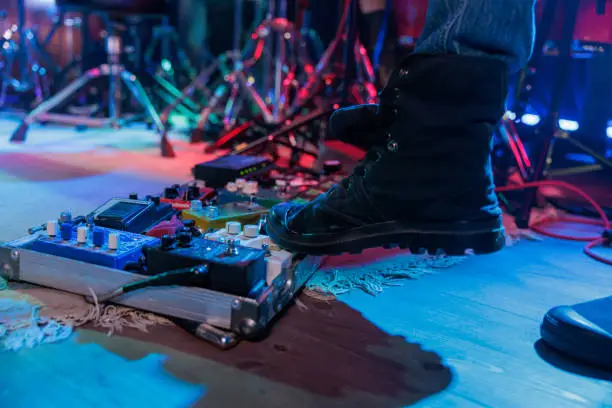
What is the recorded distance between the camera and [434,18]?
82 centimetres

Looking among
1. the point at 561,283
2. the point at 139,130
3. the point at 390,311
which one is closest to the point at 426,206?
the point at 390,311

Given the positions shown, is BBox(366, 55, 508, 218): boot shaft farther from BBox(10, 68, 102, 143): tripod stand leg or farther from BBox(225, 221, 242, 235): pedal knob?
BBox(10, 68, 102, 143): tripod stand leg

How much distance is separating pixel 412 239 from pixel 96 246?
0.51 m

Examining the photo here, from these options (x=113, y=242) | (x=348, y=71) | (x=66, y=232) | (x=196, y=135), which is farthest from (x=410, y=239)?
(x=196, y=135)

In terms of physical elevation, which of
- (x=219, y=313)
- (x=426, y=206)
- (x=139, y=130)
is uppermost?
(x=426, y=206)

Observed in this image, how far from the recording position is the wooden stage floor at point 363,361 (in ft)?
2.17

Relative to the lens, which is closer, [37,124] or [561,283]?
[561,283]

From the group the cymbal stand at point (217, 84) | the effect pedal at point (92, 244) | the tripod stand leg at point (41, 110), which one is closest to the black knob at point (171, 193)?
the effect pedal at point (92, 244)

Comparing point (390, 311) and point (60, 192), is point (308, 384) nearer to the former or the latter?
point (390, 311)

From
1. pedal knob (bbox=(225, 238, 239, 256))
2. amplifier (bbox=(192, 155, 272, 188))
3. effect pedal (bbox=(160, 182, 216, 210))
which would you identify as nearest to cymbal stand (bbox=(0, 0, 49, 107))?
amplifier (bbox=(192, 155, 272, 188))

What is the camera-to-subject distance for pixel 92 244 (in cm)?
91

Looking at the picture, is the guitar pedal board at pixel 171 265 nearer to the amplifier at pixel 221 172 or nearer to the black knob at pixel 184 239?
the black knob at pixel 184 239

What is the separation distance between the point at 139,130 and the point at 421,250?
3.04m

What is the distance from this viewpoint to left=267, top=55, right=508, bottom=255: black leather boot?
2.64ft
